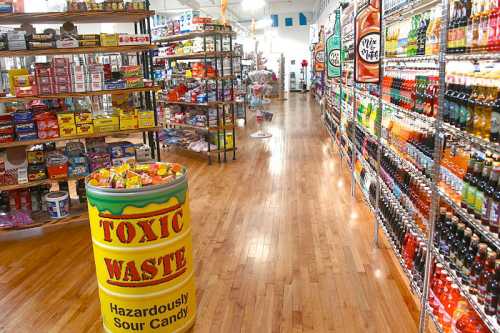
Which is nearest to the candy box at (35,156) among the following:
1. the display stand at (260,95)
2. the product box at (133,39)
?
the product box at (133,39)

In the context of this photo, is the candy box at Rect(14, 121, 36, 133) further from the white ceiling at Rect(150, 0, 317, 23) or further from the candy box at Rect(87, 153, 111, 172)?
the white ceiling at Rect(150, 0, 317, 23)

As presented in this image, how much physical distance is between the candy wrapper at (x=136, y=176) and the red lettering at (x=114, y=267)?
44 cm

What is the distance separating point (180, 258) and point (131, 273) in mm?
298

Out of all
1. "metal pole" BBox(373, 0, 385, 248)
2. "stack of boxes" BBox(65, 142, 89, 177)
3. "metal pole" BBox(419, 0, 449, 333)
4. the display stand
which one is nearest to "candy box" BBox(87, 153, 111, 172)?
"stack of boxes" BBox(65, 142, 89, 177)

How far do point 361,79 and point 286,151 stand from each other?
4246 mm

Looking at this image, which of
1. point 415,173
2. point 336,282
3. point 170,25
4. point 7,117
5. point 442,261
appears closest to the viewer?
point 442,261

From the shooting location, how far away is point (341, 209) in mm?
5109

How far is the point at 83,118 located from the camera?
14.9ft

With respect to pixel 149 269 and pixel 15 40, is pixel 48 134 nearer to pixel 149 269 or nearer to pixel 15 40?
pixel 15 40

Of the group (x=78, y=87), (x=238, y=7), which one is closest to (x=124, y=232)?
(x=78, y=87)

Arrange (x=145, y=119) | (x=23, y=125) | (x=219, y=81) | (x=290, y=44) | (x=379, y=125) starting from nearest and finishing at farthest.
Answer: (x=379, y=125), (x=23, y=125), (x=145, y=119), (x=219, y=81), (x=290, y=44)

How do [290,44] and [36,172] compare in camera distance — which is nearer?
[36,172]

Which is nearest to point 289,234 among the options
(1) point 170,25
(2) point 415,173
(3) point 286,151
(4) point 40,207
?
(2) point 415,173

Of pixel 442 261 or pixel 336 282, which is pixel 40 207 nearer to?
pixel 336 282
